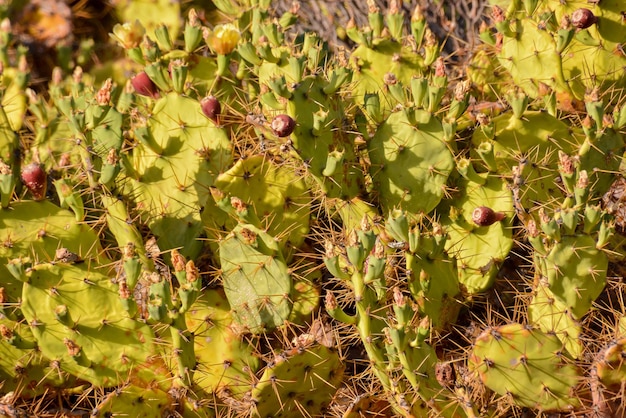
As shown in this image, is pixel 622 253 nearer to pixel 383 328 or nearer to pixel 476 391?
pixel 476 391

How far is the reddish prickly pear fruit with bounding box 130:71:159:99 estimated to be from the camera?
3.30 m

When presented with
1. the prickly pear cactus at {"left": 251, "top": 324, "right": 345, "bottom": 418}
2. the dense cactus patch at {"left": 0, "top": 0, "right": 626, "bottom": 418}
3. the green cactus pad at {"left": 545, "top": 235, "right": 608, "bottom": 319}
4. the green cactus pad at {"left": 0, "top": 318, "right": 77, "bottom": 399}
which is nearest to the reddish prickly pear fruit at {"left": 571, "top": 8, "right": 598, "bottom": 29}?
the dense cactus patch at {"left": 0, "top": 0, "right": 626, "bottom": 418}

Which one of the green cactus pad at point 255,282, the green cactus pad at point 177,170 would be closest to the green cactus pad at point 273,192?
the green cactus pad at point 177,170

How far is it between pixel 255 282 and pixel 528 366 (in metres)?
0.87

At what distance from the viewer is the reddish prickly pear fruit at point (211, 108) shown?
306 centimetres

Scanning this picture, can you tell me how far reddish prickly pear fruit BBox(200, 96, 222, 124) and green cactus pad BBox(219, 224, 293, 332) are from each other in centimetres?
50

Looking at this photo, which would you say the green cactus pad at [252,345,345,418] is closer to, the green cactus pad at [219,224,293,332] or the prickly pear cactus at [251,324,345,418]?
the prickly pear cactus at [251,324,345,418]

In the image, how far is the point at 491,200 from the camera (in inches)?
114

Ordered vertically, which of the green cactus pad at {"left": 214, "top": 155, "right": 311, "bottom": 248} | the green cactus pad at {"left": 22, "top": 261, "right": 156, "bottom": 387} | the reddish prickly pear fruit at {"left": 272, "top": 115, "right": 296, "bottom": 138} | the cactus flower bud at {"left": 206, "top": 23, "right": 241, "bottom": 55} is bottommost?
the green cactus pad at {"left": 22, "top": 261, "right": 156, "bottom": 387}

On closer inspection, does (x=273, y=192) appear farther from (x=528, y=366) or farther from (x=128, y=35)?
(x=528, y=366)

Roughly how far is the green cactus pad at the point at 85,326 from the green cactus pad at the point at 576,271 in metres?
1.24

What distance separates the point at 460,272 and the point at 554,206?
1.26 feet

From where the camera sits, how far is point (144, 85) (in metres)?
3.30

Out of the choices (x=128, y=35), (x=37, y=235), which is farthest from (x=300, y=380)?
(x=128, y=35)
